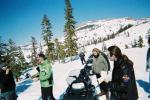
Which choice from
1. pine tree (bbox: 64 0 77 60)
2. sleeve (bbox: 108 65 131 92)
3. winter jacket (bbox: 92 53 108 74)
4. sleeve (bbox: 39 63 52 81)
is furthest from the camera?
pine tree (bbox: 64 0 77 60)

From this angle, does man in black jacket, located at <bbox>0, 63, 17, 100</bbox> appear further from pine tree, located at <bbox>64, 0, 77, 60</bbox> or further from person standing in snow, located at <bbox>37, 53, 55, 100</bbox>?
pine tree, located at <bbox>64, 0, 77, 60</bbox>

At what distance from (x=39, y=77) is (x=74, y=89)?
56.7 inches

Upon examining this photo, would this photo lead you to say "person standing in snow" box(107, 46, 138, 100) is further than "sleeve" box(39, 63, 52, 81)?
No

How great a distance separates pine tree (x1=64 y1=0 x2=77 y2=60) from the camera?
60.5m

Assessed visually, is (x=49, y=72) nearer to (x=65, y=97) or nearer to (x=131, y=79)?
(x=65, y=97)

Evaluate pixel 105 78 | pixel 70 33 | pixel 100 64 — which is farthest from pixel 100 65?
pixel 70 33

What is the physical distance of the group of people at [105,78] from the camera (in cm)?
529

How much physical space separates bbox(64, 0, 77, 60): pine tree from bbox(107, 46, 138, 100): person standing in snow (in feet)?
178

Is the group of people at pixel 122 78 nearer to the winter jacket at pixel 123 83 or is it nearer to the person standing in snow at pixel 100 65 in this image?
the winter jacket at pixel 123 83

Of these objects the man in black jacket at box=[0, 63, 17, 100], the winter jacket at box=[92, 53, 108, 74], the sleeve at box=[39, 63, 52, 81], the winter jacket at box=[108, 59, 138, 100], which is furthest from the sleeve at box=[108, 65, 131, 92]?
the winter jacket at box=[92, 53, 108, 74]

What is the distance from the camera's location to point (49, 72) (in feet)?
30.6

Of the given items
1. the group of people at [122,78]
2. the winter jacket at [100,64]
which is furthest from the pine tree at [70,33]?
the group of people at [122,78]

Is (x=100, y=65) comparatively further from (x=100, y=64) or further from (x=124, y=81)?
(x=124, y=81)

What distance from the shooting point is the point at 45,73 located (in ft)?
30.7
